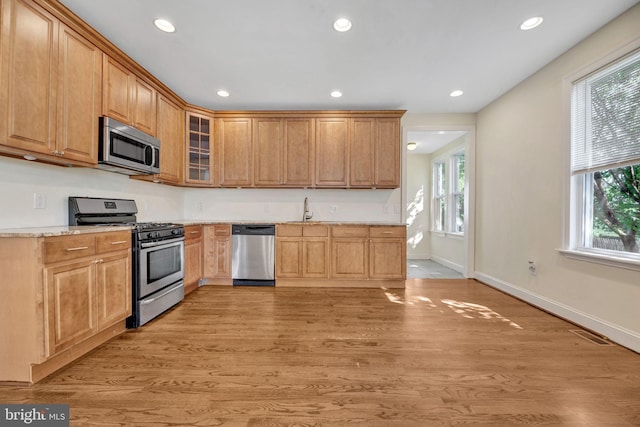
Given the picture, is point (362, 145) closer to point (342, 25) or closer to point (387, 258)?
point (387, 258)

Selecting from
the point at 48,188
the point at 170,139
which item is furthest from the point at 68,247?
the point at 170,139

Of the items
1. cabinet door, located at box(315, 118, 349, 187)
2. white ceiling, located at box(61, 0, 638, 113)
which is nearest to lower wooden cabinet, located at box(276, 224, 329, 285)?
cabinet door, located at box(315, 118, 349, 187)

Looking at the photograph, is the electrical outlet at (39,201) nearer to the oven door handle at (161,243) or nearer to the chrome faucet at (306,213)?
the oven door handle at (161,243)

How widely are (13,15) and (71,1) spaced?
444 mm

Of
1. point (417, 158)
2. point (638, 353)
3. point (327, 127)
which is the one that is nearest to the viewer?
point (638, 353)

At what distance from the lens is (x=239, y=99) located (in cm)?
378

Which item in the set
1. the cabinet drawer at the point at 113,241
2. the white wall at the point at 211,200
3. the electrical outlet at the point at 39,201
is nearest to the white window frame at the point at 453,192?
the white wall at the point at 211,200

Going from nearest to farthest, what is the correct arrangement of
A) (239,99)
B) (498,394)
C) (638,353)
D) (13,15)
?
(498,394) → (13,15) → (638,353) → (239,99)

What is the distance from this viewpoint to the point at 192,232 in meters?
3.52

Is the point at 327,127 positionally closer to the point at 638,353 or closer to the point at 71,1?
the point at 71,1

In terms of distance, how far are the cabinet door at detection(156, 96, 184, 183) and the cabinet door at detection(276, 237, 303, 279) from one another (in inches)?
66.6

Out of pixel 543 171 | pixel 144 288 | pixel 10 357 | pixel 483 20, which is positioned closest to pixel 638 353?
pixel 543 171

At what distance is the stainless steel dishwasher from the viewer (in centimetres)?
384

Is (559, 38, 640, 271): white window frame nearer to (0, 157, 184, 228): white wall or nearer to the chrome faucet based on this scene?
the chrome faucet
